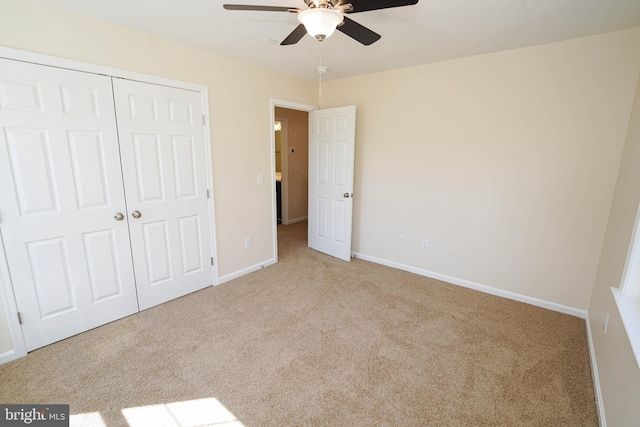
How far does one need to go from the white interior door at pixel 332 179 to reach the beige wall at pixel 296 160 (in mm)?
1599

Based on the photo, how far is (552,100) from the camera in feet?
8.20

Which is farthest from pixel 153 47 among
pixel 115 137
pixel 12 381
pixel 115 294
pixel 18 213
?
pixel 12 381

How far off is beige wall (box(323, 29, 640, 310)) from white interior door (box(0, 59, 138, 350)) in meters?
2.78

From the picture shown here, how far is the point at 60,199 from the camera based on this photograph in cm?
210

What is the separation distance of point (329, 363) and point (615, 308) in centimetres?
178

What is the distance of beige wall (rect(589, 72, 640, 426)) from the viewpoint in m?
1.30

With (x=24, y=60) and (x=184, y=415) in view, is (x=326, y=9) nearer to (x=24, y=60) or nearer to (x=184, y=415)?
(x=24, y=60)

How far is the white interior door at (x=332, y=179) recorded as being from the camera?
12.1 ft

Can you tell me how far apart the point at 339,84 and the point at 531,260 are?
9.99 ft

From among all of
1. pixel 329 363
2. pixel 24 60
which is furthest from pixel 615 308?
pixel 24 60

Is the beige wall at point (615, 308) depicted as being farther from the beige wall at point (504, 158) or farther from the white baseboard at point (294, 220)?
the white baseboard at point (294, 220)

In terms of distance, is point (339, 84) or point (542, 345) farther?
point (339, 84)

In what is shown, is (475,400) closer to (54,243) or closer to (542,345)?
(542,345)

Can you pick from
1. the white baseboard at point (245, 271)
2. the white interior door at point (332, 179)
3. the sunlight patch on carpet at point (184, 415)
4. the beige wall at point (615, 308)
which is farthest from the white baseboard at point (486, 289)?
the sunlight patch on carpet at point (184, 415)
